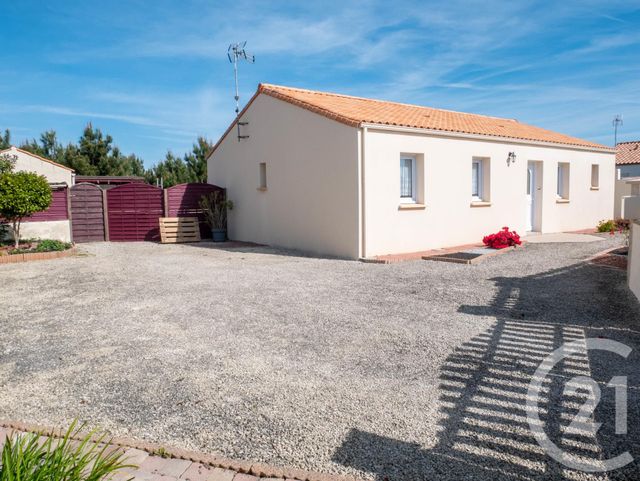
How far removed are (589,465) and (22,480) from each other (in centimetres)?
291

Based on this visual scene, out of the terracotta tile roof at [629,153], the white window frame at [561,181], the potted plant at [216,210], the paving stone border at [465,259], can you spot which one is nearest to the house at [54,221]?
the potted plant at [216,210]

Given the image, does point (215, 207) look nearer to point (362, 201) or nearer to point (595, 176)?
point (362, 201)

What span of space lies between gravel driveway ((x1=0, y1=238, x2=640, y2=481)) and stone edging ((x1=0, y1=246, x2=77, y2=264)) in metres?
3.70

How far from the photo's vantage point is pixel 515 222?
15.3 metres

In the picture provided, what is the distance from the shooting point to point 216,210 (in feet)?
58.2

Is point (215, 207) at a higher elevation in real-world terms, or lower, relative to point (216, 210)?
higher

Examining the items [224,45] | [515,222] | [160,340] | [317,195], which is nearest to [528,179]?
[515,222]

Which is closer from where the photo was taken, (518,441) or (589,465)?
(589,465)

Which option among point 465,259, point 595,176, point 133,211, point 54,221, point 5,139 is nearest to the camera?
point 465,259

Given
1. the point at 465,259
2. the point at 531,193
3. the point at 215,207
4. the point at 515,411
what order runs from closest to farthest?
the point at 515,411, the point at 465,259, the point at 531,193, the point at 215,207

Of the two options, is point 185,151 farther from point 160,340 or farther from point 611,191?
point 160,340

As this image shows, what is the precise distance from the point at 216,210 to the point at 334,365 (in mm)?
Result: 14089

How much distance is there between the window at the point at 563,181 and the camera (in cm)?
1762

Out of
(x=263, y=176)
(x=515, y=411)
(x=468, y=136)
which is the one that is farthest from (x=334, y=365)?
(x=263, y=176)
